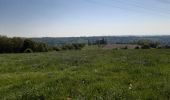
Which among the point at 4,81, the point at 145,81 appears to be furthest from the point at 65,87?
the point at 4,81

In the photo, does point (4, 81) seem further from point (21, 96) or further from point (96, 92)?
point (96, 92)

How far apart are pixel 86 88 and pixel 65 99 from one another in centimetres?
171

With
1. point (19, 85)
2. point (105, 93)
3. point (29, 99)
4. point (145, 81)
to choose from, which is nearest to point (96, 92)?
point (105, 93)

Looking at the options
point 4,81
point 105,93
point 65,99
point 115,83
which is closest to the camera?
point 65,99

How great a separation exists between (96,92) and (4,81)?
717cm

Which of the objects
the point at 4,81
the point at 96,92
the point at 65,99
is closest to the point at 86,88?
the point at 96,92

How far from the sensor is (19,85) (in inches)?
550

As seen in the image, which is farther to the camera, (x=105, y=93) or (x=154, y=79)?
(x=154, y=79)

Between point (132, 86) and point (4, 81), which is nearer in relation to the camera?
point (132, 86)

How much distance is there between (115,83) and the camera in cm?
1320

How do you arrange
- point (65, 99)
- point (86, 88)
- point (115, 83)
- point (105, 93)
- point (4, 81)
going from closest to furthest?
point (65, 99), point (105, 93), point (86, 88), point (115, 83), point (4, 81)

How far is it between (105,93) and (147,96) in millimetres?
1512

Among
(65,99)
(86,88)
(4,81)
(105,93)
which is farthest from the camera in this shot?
(4,81)

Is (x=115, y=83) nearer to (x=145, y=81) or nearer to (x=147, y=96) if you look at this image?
(x=145, y=81)
